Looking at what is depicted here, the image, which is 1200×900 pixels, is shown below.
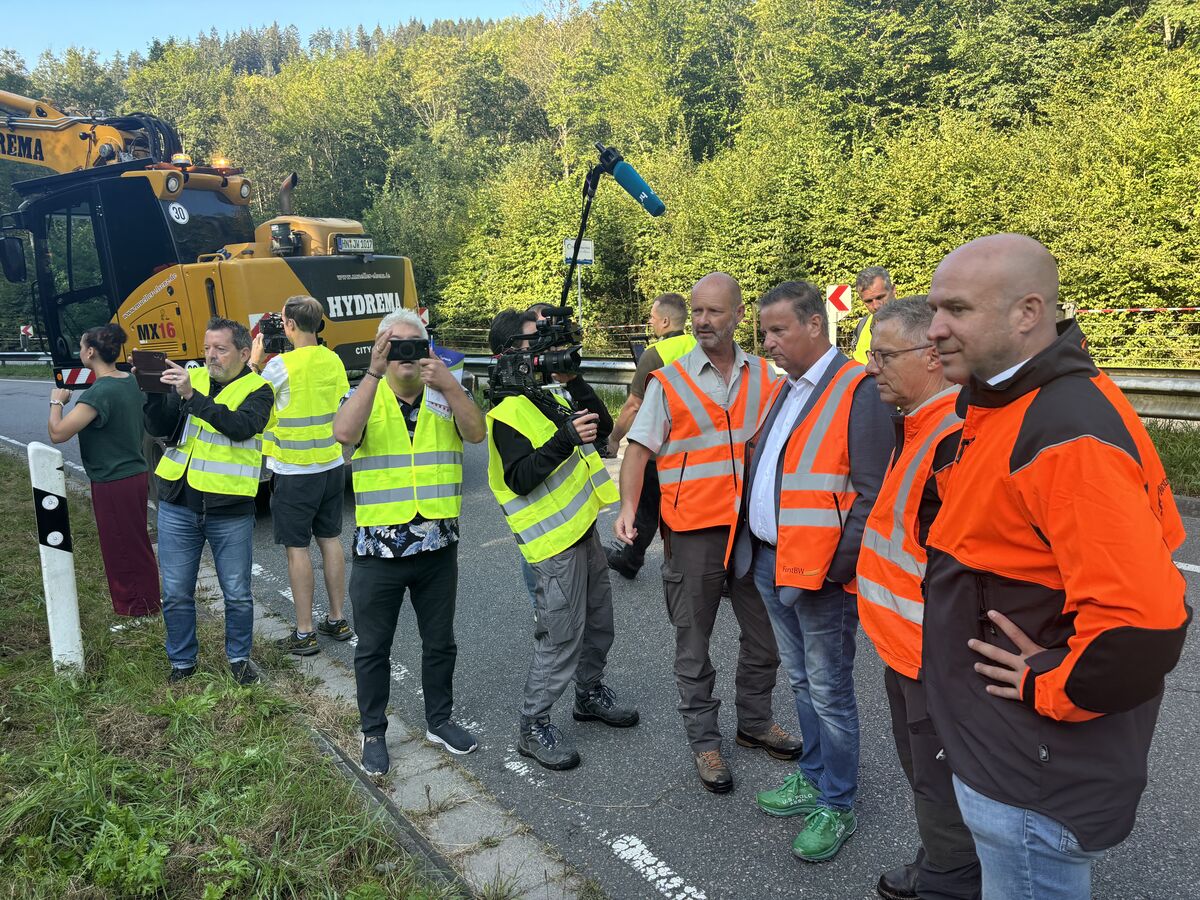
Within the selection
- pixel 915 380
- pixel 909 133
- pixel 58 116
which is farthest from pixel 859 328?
pixel 909 133

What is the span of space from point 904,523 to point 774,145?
884 inches

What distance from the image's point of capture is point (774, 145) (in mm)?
22547

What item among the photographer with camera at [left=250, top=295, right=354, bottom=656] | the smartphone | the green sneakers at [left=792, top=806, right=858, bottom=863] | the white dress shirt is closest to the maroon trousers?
the photographer with camera at [left=250, top=295, right=354, bottom=656]

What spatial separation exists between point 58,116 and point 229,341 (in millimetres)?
8375

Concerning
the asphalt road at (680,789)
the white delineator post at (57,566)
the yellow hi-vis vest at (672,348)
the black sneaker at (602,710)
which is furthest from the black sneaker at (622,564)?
the white delineator post at (57,566)

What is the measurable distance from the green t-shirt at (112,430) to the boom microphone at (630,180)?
321cm

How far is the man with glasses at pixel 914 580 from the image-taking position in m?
2.08

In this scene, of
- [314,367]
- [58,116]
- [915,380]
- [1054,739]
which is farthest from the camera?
[58,116]

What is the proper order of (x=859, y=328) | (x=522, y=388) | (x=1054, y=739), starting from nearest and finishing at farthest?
1. (x=1054, y=739)
2. (x=522, y=388)
3. (x=859, y=328)

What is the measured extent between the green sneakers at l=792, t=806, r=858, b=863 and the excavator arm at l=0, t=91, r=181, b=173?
10.2m

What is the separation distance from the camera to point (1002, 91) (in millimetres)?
27062

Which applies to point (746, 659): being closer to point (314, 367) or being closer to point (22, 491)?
point (314, 367)

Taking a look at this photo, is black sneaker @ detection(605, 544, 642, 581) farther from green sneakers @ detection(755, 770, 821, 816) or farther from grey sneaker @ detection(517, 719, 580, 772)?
green sneakers @ detection(755, 770, 821, 816)

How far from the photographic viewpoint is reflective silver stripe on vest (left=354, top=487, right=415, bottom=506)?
11.5ft
